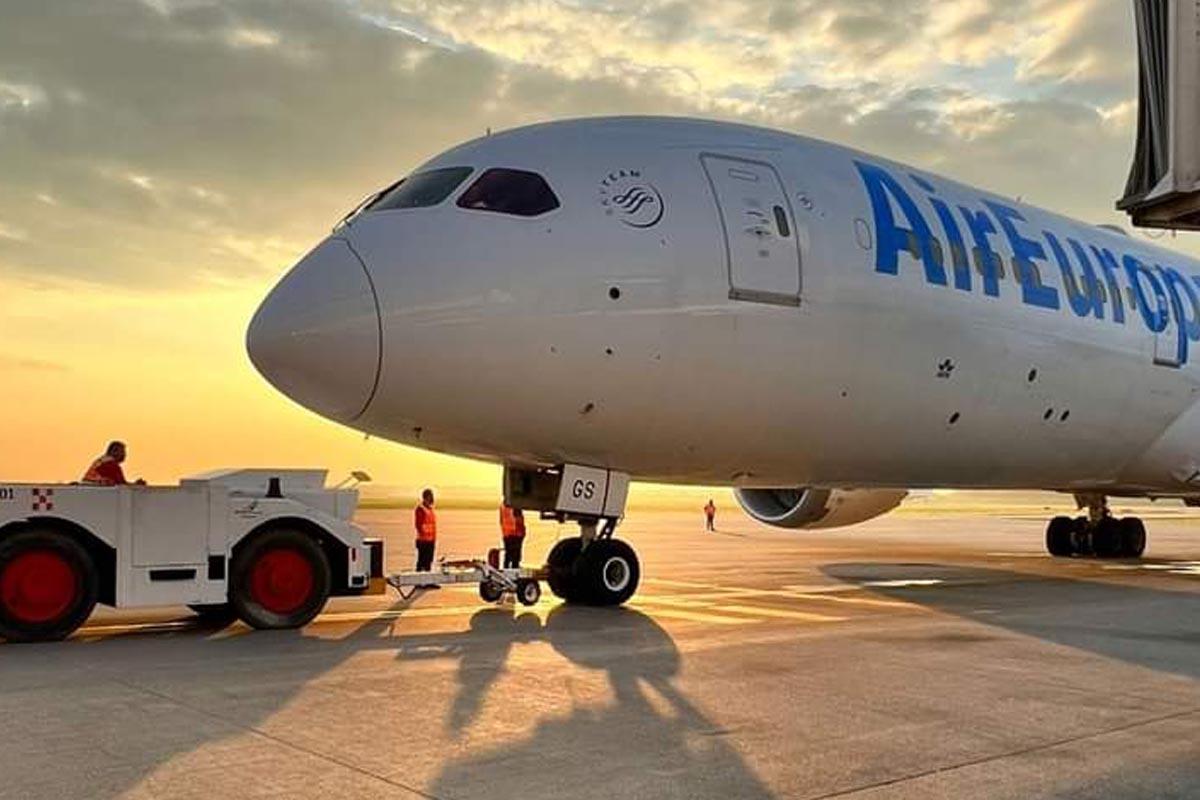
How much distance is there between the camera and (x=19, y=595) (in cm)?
884

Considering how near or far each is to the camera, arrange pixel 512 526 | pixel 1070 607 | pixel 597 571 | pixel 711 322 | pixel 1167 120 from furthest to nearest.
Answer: pixel 512 526 < pixel 1070 607 < pixel 597 571 < pixel 711 322 < pixel 1167 120

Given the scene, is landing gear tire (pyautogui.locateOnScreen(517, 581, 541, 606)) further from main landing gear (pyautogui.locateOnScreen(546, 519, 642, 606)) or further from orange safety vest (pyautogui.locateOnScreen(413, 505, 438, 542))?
orange safety vest (pyautogui.locateOnScreen(413, 505, 438, 542))

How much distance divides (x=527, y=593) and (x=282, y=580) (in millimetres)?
2583

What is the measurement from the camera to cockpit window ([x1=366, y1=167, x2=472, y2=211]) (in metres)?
10.1

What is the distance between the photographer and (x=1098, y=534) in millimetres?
22234

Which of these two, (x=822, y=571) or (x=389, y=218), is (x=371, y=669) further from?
(x=822, y=571)

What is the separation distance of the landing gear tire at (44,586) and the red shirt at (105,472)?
1304 millimetres

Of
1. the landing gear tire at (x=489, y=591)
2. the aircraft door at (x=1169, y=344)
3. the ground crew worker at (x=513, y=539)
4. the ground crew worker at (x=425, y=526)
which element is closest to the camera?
the landing gear tire at (x=489, y=591)

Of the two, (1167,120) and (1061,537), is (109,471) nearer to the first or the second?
(1167,120)

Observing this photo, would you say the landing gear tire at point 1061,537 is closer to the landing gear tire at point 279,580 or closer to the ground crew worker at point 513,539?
the ground crew worker at point 513,539

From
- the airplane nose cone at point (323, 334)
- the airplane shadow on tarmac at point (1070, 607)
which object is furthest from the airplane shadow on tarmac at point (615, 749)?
the airplane shadow on tarmac at point (1070, 607)

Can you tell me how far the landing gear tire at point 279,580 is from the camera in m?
9.66

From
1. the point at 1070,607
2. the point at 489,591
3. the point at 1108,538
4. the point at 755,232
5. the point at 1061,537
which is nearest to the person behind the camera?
the point at 755,232

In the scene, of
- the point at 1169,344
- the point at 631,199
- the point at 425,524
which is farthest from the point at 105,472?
the point at 1169,344
